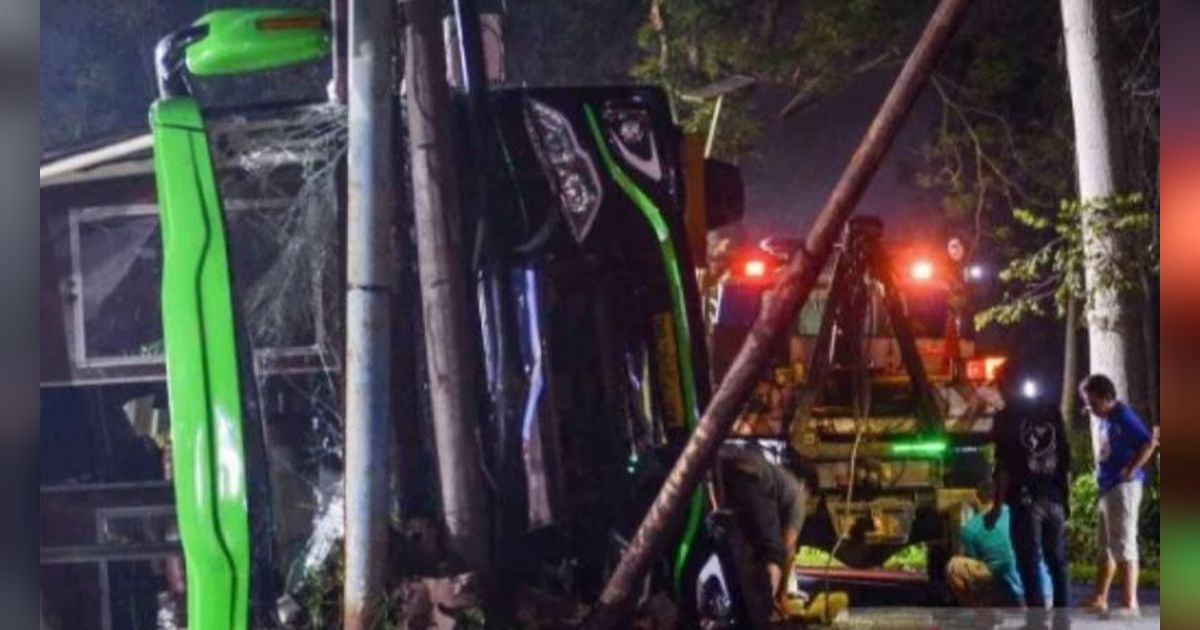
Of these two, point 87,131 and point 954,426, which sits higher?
point 87,131

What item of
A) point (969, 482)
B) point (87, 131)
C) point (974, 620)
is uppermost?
point (87, 131)

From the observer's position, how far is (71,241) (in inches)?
167

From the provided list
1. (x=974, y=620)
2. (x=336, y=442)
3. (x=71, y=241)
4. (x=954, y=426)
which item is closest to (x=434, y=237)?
(x=336, y=442)

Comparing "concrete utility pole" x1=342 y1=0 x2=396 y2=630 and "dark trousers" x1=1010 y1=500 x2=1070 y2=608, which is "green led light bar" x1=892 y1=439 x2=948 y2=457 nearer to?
"dark trousers" x1=1010 y1=500 x2=1070 y2=608

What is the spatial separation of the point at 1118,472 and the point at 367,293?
1.79 m

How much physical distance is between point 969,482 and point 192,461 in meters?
1.81

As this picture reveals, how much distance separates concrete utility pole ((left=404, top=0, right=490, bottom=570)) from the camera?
4121 mm

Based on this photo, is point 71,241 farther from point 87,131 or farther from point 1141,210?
point 1141,210

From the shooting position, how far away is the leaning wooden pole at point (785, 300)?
3980 mm

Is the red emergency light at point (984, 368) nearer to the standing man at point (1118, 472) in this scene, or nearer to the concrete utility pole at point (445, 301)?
the standing man at point (1118, 472)

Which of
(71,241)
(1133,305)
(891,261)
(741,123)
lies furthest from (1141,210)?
(71,241)

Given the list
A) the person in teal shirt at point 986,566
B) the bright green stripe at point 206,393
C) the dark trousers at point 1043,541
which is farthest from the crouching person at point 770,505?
the bright green stripe at point 206,393

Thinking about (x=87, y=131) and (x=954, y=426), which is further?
(x=87, y=131)

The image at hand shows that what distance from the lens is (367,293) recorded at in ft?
13.6
